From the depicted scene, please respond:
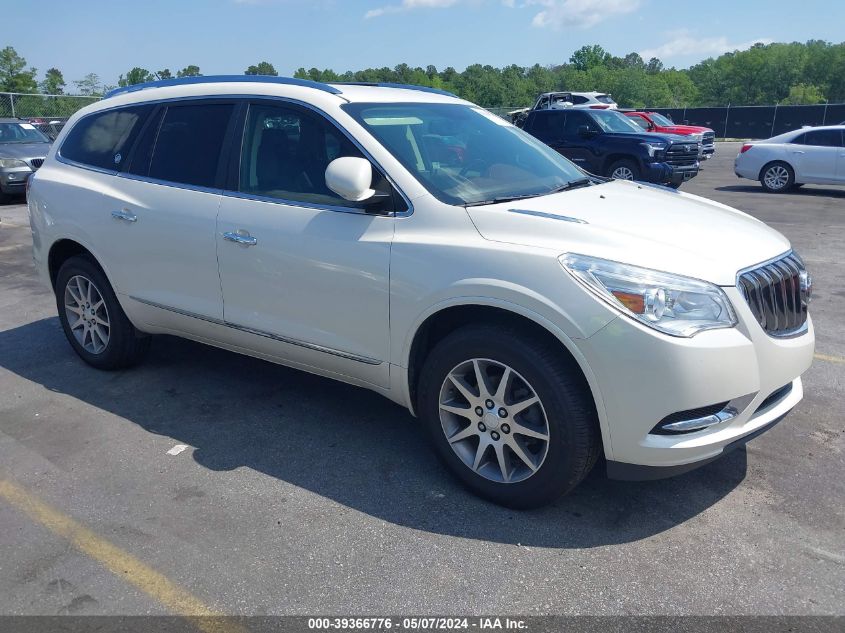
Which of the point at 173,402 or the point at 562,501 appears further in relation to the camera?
the point at 173,402

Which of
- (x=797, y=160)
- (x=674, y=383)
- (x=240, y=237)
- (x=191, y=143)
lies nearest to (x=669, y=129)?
(x=797, y=160)

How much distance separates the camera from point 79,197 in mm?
4957

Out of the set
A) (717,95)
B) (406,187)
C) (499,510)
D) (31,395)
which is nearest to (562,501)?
(499,510)

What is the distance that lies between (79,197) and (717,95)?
105 m

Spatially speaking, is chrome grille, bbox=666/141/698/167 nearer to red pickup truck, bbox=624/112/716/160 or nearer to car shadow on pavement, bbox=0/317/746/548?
red pickup truck, bbox=624/112/716/160

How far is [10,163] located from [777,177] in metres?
16.1

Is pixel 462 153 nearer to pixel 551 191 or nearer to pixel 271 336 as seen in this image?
pixel 551 191

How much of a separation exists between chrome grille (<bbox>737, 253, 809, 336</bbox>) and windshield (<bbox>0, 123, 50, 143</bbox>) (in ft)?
53.6

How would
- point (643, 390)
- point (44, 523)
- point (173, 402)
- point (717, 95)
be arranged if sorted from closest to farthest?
point (643, 390) → point (44, 523) → point (173, 402) → point (717, 95)

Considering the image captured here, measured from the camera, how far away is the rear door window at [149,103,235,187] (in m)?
4.36

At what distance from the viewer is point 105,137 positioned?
504 centimetres

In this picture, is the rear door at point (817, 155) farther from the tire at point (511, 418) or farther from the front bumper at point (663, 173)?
the tire at point (511, 418)

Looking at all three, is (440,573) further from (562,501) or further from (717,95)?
(717,95)

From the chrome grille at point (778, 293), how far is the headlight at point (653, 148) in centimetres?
1205
